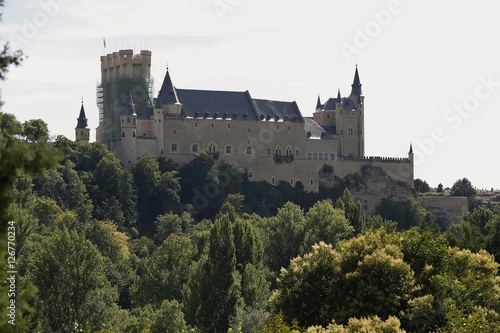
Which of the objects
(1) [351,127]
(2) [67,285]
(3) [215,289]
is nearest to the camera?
(2) [67,285]

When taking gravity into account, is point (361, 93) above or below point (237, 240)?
above

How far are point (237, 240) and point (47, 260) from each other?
1681cm

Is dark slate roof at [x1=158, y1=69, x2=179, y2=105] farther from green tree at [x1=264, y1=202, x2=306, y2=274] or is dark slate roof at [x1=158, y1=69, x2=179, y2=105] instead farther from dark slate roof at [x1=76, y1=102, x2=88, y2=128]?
green tree at [x1=264, y1=202, x2=306, y2=274]

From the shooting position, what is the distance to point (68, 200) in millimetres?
97375

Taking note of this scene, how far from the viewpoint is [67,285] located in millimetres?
49844

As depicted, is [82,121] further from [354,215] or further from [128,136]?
[354,215]

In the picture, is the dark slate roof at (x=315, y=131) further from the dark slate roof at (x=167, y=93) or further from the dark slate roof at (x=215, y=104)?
the dark slate roof at (x=167, y=93)

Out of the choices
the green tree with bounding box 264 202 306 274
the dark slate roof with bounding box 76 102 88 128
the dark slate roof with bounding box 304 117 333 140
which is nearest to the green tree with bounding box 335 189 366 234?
the green tree with bounding box 264 202 306 274

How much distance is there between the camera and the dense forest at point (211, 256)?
35875 mm

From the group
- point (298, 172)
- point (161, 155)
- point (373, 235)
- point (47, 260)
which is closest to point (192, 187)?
point (161, 155)

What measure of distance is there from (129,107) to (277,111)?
1575 cm

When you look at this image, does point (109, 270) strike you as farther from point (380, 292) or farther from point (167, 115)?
point (380, 292)

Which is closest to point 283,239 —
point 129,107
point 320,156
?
point 129,107

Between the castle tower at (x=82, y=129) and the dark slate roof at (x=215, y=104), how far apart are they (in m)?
9.94
